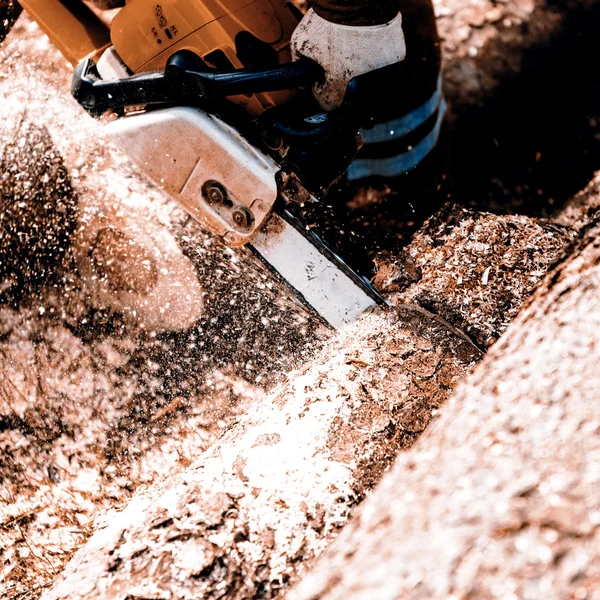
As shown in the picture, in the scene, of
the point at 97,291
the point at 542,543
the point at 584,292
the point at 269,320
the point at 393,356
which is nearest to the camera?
the point at 542,543

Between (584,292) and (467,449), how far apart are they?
367 millimetres

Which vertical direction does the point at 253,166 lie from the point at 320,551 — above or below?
above

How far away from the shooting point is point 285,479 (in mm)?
1200

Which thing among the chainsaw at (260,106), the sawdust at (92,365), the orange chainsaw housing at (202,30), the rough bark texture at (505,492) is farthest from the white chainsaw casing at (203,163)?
the rough bark texture at (505,492)

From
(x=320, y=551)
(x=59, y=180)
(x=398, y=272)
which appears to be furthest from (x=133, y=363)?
(x=320, y=551)

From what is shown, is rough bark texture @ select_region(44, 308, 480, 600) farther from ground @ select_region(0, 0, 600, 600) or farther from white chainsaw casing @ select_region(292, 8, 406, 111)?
white chainsaw casing @ select_region(292, 8, 406, 111)

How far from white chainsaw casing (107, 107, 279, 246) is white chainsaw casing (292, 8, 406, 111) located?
0.31 metres


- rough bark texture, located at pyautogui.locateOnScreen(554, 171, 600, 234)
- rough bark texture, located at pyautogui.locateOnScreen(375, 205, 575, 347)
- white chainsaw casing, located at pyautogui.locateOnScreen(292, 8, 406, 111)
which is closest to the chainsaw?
white chainsaw casing, located at pyautogui.locateOnScreen(292, 8, 406, 111)

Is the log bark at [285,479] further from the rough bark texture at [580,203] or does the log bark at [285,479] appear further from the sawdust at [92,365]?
the rough bark texture at [580,203]

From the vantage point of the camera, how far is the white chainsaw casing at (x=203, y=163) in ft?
5.32

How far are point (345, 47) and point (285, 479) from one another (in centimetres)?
117

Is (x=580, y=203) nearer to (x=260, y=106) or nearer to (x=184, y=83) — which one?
(x=260, y=106)

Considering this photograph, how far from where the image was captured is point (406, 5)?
2.15 m

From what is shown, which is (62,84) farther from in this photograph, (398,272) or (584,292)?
(584,292)
